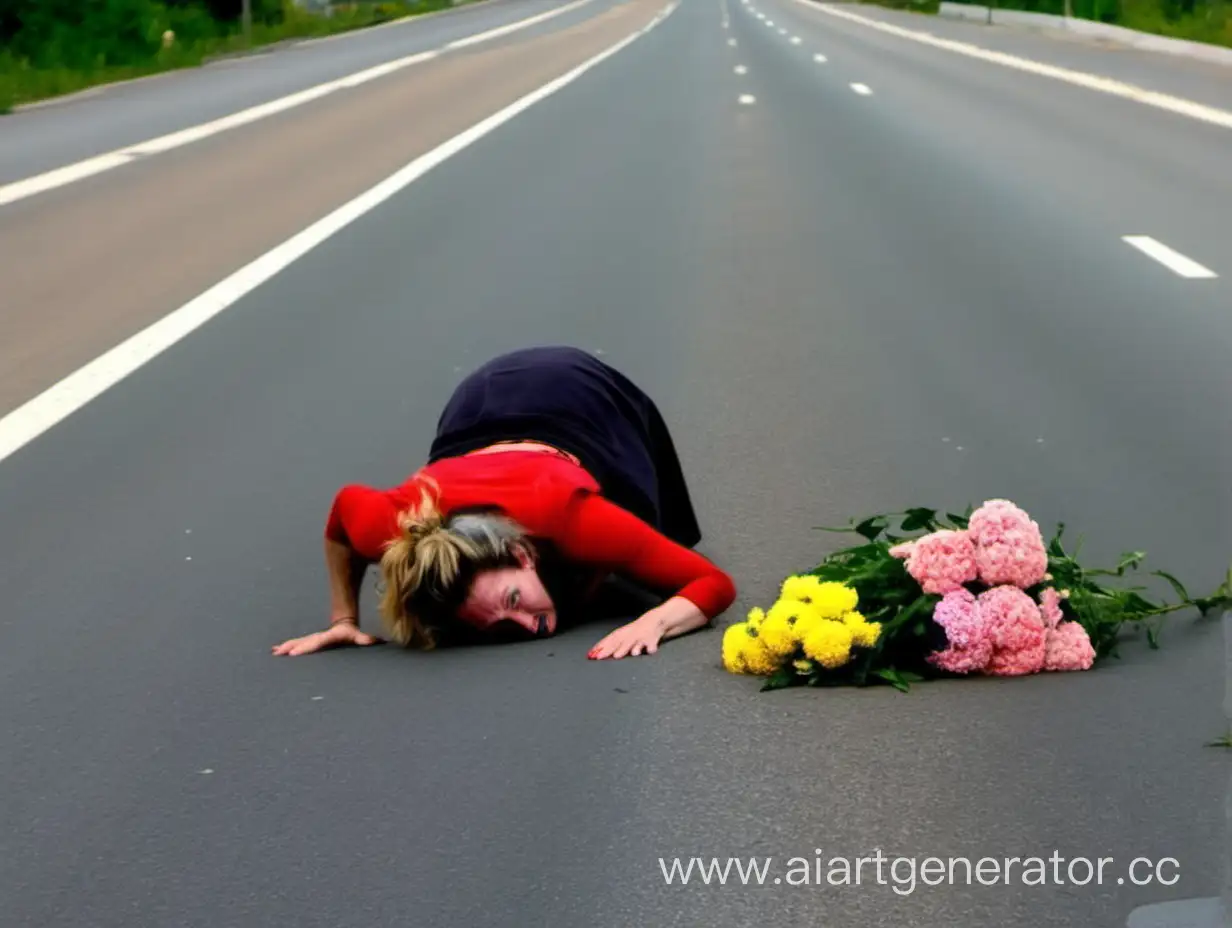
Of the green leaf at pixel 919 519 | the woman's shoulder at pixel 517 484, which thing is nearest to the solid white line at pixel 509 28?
the woman's shoulder at pixel 517 484

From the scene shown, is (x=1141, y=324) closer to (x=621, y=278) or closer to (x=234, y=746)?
(x=621, y=278)

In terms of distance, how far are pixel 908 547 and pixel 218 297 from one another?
658 cm

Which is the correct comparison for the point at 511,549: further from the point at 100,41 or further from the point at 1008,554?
the point at 100,41

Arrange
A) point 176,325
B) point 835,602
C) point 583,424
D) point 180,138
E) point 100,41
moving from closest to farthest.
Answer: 1. point 835,602
2. point 583,424
3. point 176,325
4. point 180,138
5. point 100,41

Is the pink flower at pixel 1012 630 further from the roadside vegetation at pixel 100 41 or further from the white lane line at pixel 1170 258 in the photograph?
the roadside vegetation at pixel 100 41

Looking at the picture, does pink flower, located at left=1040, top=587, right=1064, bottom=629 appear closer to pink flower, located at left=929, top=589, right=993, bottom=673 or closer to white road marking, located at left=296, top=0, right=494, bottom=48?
A: pink flower, located at left=929, top=589, right=993, bottom=673

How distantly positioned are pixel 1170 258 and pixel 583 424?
6.97m

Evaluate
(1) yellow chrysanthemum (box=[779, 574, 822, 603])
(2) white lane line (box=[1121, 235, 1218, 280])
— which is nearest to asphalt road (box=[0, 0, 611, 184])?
(2) white lane line (box=[1121, 235, 1218, 280])

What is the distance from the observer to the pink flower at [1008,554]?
536 cm

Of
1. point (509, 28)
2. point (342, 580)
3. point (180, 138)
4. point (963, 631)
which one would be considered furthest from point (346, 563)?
point (509, 28)

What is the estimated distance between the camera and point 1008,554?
536 centimetres

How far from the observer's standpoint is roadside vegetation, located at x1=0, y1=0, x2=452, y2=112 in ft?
97.0

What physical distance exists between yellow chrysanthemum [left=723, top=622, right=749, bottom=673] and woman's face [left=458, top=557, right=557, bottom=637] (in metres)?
0.50

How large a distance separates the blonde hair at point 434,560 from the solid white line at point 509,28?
1349 inches
